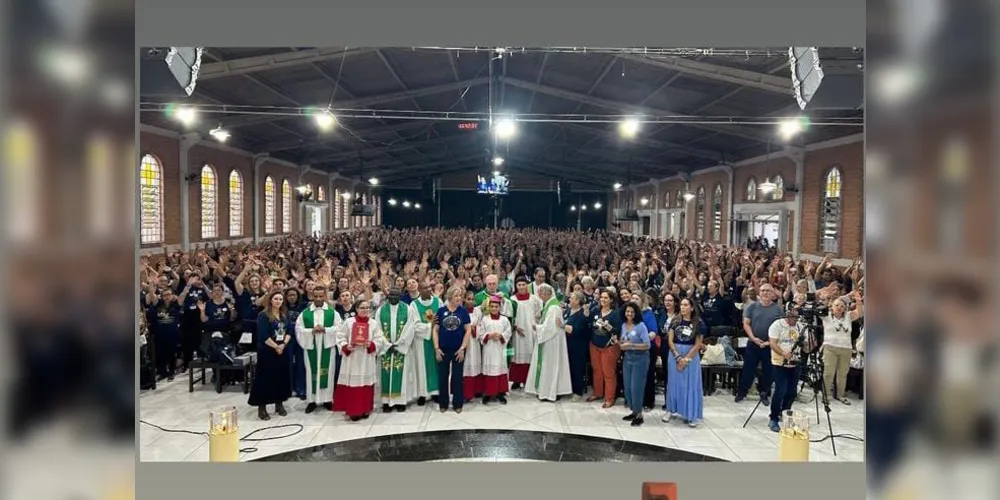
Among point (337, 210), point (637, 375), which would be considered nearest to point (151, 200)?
point (337, 210)

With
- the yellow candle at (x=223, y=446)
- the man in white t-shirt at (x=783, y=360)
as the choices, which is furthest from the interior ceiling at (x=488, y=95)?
the yellow candle at (x=223, y=446)

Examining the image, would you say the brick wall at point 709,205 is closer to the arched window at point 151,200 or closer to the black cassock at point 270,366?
the black cassock at point 270,366


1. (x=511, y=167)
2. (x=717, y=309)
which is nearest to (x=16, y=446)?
(x=717, y=309)

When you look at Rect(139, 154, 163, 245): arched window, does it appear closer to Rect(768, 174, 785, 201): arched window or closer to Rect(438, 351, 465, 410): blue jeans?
Rect(438, 351, 465, 410): blue jeans

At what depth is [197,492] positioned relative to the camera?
437cm

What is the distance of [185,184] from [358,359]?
22.5 feet

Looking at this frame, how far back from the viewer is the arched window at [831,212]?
448 inches

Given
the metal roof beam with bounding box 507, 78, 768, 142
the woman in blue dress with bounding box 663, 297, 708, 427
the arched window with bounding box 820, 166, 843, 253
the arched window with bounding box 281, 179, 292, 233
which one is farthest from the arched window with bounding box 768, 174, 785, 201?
the arched window with bounding box 281, 179, 292, 233

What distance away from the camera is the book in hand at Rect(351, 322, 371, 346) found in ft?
19.3

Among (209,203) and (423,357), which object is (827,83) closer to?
(423,357)

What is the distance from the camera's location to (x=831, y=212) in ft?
38.1

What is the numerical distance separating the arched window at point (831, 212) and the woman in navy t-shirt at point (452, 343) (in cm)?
876
